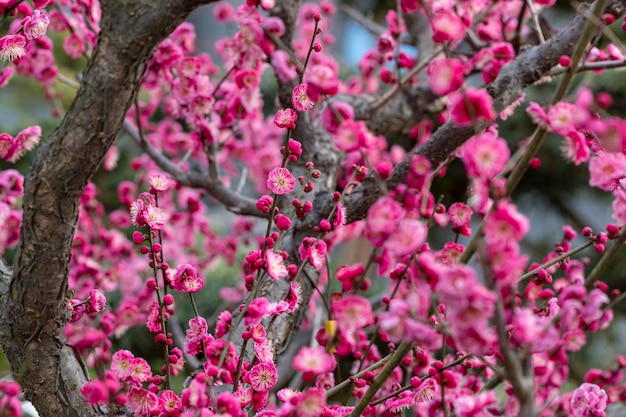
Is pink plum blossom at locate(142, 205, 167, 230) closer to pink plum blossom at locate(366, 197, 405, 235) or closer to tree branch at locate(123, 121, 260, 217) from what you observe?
pink plum blossom at locate(366, 197, 405, 235)

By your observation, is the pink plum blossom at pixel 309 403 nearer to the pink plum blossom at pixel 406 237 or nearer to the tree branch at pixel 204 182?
the pink plum blossom at pixel 406 237

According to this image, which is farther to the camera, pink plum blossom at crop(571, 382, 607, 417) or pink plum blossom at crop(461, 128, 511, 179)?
pink plum blossom at crop(571, 382, 607, 417)

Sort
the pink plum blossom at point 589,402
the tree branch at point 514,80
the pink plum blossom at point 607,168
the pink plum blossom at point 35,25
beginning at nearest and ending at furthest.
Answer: the pink plum blossom at point 607,168 → the pink plum blossom at point 589,402 → the pink plum blossom at point 35,25 → the tree branch at point 514,80

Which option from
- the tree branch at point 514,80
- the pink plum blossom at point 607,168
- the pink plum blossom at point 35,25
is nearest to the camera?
the pink plum blossom at point 607,168

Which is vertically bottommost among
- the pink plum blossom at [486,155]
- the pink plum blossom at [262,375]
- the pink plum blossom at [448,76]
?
the pink plum blossom at [262,375]

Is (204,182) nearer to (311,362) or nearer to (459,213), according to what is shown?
(459,213)

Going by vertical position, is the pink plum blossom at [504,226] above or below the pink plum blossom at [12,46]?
below

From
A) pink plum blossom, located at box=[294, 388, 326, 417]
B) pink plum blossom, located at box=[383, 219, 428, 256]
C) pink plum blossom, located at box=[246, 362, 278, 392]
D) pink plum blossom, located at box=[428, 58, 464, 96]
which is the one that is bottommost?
pink plum blossom, located at box=[246, 362, 278, 392]

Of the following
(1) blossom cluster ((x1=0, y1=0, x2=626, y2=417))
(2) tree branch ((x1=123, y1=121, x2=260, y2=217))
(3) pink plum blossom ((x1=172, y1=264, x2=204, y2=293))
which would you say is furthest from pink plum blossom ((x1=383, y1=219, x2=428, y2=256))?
(2) tree branch ((x1=123, y1=121, x2=260, y2=217))

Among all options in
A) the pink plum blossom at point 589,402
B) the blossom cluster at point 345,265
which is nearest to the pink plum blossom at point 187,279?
the blossom cluster at point 345,265

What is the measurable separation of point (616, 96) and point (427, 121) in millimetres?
816

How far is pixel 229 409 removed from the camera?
648 mm

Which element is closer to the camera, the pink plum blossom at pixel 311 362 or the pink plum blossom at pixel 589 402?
the pink plum blossom at pixel 311 362

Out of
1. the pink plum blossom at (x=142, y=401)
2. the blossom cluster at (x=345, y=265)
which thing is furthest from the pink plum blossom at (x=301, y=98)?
the pink plum blossom at (x=142, y=401)
